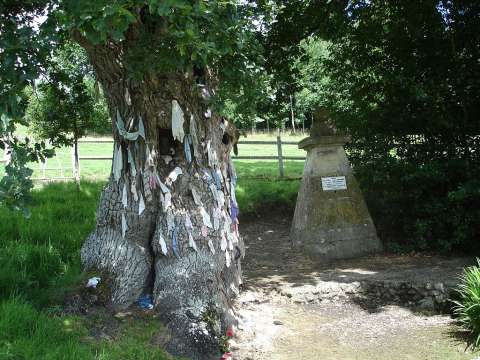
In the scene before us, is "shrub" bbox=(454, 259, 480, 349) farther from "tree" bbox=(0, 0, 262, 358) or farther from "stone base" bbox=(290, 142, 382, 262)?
"stone base" bbox=(290, 142, 382, 262)

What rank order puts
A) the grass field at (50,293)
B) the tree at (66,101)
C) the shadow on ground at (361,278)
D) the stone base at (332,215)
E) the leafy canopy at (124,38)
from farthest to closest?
the stone base at (332,215) < the tree at (66,101) < the shadow on ground at (361,278) < the grass field at (50,293) < the leafy canopy at (124,38)

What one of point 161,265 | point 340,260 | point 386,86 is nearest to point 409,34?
point 386,86

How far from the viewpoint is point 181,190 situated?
5051 millimetres

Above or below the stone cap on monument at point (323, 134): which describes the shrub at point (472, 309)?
below

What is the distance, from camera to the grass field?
149 inches

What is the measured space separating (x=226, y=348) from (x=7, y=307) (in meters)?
1.95

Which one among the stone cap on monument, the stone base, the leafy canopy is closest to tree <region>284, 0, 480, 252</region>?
the stone base

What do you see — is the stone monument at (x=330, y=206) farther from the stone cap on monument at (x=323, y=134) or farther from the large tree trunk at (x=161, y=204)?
the large tree trunk at (x=161, y=204)

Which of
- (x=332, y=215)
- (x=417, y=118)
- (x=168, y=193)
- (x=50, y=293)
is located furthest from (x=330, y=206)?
(x=50, y=293)

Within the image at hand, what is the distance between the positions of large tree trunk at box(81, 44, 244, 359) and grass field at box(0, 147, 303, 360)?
1.20 feet

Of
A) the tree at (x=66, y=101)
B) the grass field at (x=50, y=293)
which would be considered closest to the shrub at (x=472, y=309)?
the grass field at (x=50, y=293)

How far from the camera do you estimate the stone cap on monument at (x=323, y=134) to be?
815cm

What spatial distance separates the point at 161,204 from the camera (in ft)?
16.5

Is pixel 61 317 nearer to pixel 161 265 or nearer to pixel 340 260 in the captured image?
pixel 161 265
